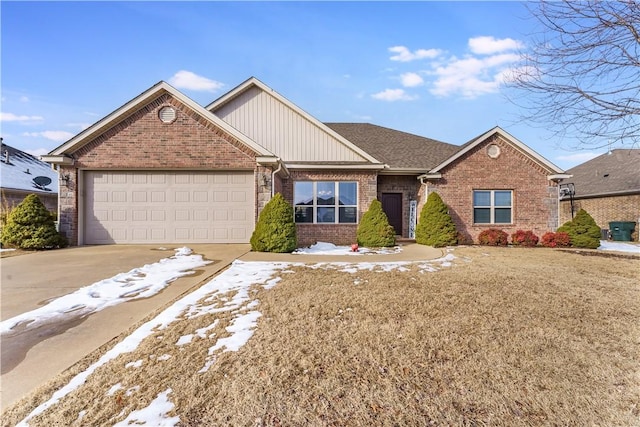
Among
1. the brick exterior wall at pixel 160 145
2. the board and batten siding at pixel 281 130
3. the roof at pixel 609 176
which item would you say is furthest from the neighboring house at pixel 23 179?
the roof at pixel 609 176

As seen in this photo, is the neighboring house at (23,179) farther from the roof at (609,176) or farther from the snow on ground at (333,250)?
the roof at (609,176)

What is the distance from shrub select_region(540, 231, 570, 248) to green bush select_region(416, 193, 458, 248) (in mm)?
3751

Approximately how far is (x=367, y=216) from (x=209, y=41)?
784 cm

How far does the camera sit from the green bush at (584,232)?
38.8 ft

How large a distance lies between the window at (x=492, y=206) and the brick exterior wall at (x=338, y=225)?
4.76 m

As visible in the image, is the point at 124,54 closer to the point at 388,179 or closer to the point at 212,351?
the point at 212,351

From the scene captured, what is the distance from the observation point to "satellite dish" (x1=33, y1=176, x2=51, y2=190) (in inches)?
659

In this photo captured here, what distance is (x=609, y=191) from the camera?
17.4m

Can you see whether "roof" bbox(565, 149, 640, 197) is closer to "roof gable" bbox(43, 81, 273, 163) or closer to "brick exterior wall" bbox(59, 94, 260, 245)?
"roof gable" bbox(43, 81, 273, 163)

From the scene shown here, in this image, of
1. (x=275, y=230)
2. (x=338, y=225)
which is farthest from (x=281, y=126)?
(x=275, y=230)

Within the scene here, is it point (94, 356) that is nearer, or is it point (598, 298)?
point (94, 356)

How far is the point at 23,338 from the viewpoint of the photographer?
345 cm

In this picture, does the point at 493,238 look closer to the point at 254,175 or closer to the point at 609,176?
the point at 254,175

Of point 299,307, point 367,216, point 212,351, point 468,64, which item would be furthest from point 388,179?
point 212,351
